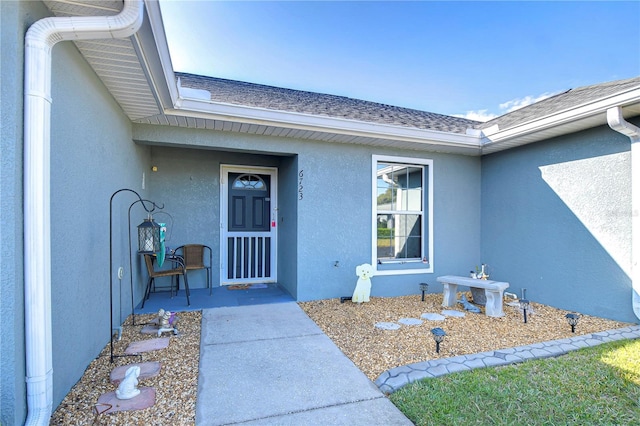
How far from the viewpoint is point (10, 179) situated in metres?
1.61

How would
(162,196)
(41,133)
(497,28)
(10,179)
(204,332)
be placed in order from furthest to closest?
1. (497,28)
2. (162,196)
3. (204,332)
4. (41,133)
5. (10,179)

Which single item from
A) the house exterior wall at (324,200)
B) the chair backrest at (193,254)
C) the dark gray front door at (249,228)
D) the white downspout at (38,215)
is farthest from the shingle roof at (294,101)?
the white downspout at (38,215)

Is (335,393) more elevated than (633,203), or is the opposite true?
(633,203)

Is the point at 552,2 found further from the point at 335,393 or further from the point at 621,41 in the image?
the point at 335,393

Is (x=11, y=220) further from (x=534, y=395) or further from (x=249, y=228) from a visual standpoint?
(x=249, y=228)

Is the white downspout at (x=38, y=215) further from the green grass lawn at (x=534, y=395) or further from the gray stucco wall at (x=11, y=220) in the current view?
the green grass lawn at (x=534, y=395)

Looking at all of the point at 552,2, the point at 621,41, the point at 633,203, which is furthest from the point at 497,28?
the point at 633,203

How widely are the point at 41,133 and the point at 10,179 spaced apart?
0.31m

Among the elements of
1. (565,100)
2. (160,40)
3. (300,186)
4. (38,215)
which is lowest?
(38,215)

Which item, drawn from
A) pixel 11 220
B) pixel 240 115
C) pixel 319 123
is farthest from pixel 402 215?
pixel 11 220

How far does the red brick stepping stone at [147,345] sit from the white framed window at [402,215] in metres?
3.41

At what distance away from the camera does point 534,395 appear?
7.46ft

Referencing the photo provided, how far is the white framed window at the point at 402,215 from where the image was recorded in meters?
5.35

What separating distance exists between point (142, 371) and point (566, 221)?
19.2ft
